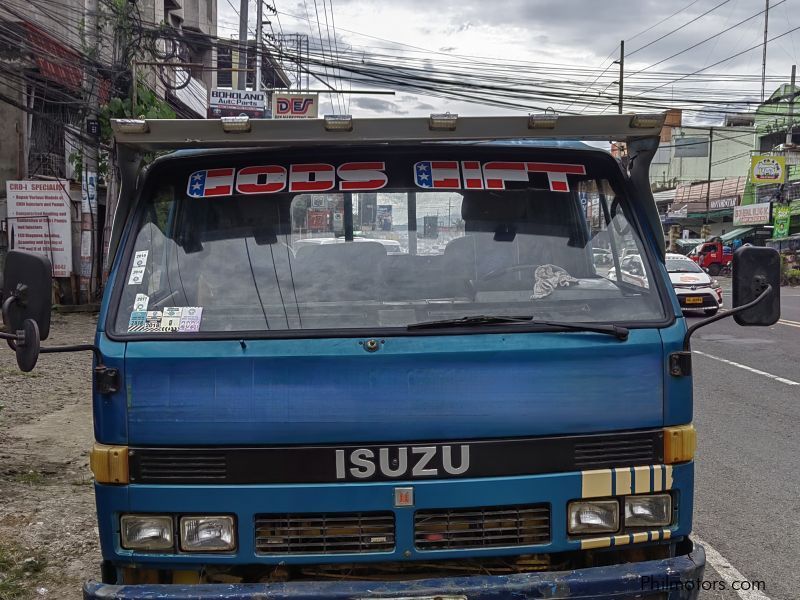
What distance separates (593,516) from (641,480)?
7.8 inches

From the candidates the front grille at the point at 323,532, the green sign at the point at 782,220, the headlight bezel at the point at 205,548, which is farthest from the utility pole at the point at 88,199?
the green sign at the point at 782,220

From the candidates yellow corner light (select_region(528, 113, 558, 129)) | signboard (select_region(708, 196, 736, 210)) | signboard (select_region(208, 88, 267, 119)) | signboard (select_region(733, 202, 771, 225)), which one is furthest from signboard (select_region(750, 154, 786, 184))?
yellow corner light (select_region(528, 113, 558, 129))

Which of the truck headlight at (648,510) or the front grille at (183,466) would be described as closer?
the front grille at (183,466)

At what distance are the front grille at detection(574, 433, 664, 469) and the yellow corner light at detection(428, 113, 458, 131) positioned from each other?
46.7 inches

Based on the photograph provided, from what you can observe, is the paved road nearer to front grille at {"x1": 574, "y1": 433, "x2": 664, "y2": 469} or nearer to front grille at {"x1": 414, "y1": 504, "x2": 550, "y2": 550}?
front grille at {"x1": 574, "y1": 433, "x2": 664, "y2": 469}

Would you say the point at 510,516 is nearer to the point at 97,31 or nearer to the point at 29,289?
the point at 29,289

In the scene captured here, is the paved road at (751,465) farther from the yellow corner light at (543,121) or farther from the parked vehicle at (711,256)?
the parked vehicle at (711,256)

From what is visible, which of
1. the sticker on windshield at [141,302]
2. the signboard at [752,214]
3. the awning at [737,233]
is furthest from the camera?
the awning at [737,233]

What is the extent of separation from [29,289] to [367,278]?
45.2 inches

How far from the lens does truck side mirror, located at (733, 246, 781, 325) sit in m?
3.13

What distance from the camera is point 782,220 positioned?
40781mm

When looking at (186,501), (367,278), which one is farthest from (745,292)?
(186,501)

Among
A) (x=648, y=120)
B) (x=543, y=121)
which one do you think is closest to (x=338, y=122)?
(x=543, y=121)

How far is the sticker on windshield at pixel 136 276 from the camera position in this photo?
3.04 metres
